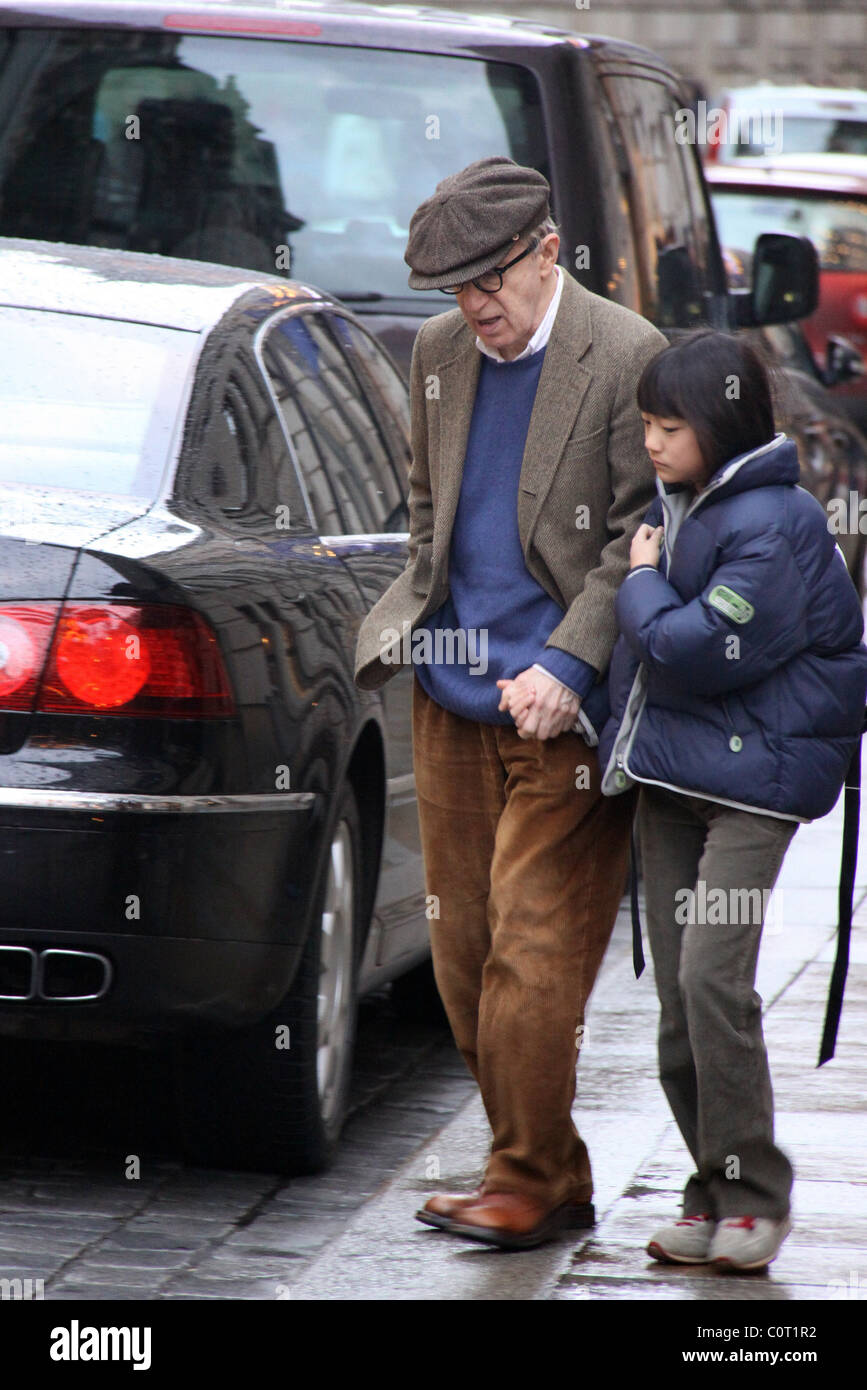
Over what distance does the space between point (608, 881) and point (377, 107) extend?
3.19 meters

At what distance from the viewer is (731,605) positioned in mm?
3918

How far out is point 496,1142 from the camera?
4.35 m

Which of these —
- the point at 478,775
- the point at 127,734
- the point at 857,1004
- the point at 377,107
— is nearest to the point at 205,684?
the point at 127,734

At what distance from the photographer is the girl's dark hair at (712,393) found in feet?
13.1

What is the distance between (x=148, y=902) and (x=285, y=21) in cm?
353

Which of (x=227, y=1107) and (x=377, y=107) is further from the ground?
(x=377, y=107)

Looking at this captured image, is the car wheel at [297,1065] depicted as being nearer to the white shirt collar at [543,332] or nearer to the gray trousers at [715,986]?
the gray trousers at [715,986]

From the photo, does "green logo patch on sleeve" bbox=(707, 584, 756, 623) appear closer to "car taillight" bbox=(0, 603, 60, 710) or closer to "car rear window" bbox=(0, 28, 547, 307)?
"car taillight" bbox=(0, 603, 60, 710)

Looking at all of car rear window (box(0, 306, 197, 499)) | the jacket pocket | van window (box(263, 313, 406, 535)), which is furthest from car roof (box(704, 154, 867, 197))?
the jacket pocket

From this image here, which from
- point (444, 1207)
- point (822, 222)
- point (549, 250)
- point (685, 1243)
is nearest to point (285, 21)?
point (549, 250)

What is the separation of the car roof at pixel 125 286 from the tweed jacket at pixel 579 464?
33.7 inches

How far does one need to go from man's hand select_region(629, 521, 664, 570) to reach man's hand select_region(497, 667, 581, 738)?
0.24m

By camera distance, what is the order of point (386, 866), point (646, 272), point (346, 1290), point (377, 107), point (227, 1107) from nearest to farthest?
1. point (346, 1290)
2. point (227, 1107)
3. point (386, 866)
4. point (377, 107)
5. point (646, 272)

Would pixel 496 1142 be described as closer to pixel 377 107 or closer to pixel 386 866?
pixel 386 866
